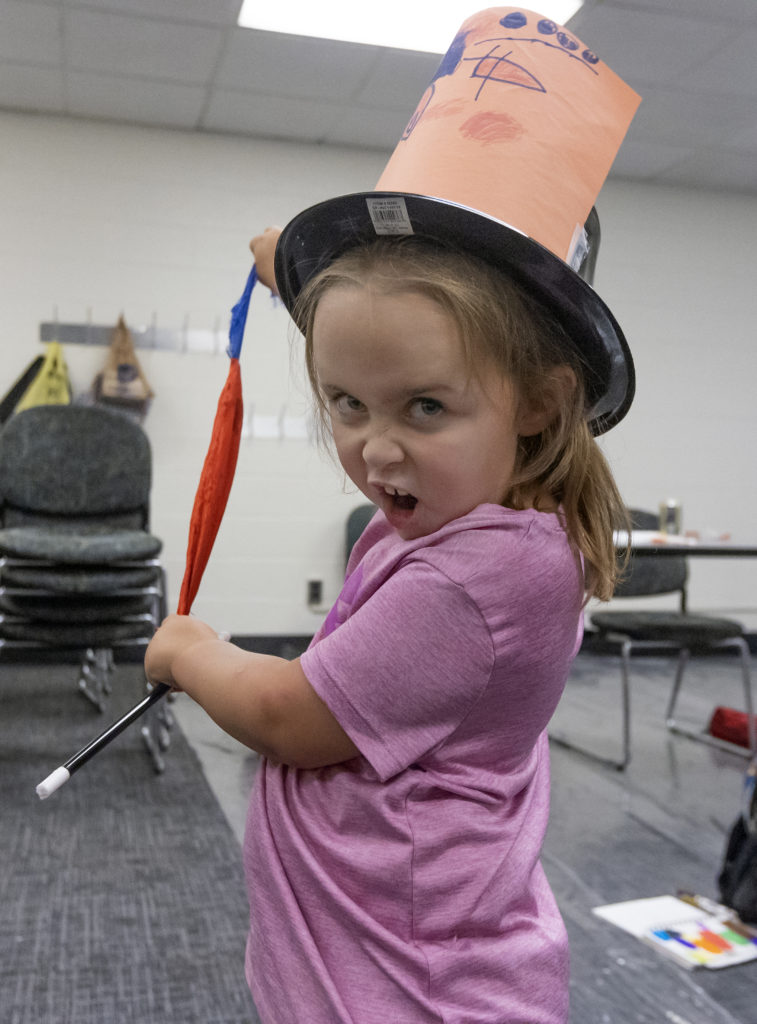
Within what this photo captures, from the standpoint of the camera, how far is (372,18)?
353 centimetres

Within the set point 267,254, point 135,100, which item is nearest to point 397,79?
point 135,100

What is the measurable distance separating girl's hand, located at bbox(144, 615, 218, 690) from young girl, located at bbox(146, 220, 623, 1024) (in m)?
0.04

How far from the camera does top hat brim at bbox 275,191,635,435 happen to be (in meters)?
0.56

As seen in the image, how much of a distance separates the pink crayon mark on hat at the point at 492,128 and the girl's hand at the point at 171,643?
1.25 ft

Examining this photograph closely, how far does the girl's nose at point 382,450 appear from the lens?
584 mm

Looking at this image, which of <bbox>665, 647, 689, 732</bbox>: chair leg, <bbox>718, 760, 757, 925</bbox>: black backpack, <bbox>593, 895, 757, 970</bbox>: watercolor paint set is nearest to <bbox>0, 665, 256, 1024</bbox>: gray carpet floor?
<bbox>593, 895, 757, 970</bbox>: watercolor paint set

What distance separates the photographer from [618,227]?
536 centimetres

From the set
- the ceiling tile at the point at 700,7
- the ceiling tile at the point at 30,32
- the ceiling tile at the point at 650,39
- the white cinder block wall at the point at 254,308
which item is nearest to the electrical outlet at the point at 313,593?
the white cinder block wall at the point at 254,308

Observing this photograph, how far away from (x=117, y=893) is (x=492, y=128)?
2067mm

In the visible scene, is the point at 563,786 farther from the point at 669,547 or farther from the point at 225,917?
the point at 225,917

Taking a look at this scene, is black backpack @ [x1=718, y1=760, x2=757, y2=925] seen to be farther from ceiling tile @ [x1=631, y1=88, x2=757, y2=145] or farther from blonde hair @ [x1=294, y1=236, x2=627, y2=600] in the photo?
ceiling tile @ [x1=631, y1=88, x2=757, y2=145]

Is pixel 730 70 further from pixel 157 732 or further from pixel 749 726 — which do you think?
pixel 157 732

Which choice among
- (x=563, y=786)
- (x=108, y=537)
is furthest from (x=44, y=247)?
(x=563, y=786)

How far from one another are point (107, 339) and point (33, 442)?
1307 mm
